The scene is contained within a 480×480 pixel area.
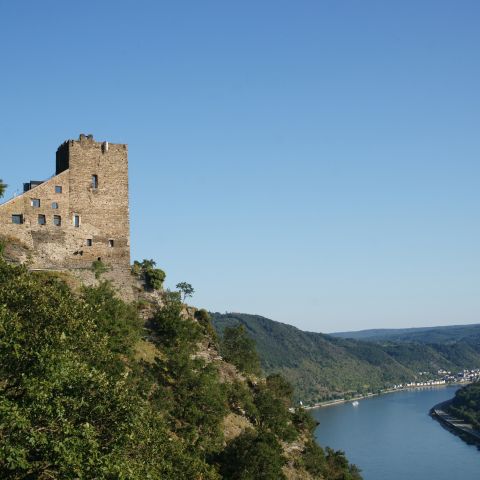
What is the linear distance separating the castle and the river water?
214ft

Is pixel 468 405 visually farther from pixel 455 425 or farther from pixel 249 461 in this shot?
pixel 249 461

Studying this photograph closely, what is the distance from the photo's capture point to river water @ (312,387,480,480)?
8931 centimetres

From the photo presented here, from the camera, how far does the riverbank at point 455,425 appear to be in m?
116

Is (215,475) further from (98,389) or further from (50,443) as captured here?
(50,443)

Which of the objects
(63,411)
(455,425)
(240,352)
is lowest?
(455,425)

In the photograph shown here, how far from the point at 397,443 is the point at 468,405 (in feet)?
139

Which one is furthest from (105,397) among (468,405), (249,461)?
(468,405)

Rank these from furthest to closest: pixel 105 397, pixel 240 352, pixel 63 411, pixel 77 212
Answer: pixel 240 352 < pixel 77 212 < pixel 105 397 < pixel 63 411

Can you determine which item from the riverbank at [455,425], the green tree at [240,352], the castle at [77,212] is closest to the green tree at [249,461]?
the green tree at [240,352]

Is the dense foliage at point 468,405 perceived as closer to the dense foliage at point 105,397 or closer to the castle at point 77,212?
the dense foliage at point 105,397

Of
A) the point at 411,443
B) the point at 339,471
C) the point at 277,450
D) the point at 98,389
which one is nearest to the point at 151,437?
the point at 98,389

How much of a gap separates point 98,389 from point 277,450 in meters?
16.7

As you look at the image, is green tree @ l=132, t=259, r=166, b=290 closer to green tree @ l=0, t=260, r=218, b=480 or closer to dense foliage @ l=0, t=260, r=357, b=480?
dense foliage @ l=0, t=260, r=357, b=480

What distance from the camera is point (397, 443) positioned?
362 ft
